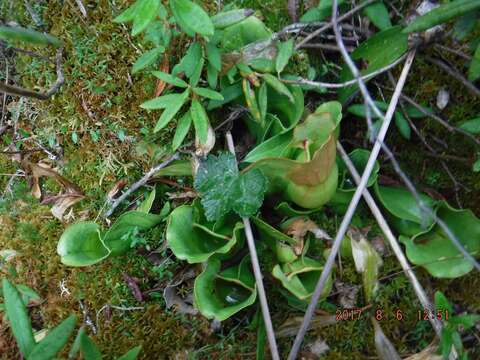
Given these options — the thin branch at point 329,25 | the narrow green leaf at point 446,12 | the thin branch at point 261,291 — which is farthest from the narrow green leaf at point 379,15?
the thin branch at point 261,291

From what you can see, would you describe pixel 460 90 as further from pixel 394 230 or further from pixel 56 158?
pixel 56 158

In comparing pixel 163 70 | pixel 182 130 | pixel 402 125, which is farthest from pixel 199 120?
pixel 402 125

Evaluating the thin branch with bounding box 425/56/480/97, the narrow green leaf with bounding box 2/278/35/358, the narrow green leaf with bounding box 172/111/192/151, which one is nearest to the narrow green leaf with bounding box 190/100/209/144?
the narrow green leaf with bounding box 172/111/192/151

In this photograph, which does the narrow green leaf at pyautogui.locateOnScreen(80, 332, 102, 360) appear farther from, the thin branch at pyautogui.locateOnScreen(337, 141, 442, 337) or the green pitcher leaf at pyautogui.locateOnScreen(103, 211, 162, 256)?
the thin branch at pyautogui.locateOnScreen(337, 141, 442, 337)

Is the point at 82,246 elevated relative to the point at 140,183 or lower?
lower

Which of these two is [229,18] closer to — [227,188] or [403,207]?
[227,188]

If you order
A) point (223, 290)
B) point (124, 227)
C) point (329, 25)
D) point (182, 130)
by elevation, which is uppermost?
point (329, 25)

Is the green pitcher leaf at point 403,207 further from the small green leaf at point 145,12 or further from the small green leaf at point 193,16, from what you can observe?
the small green leaf at point 145,12
